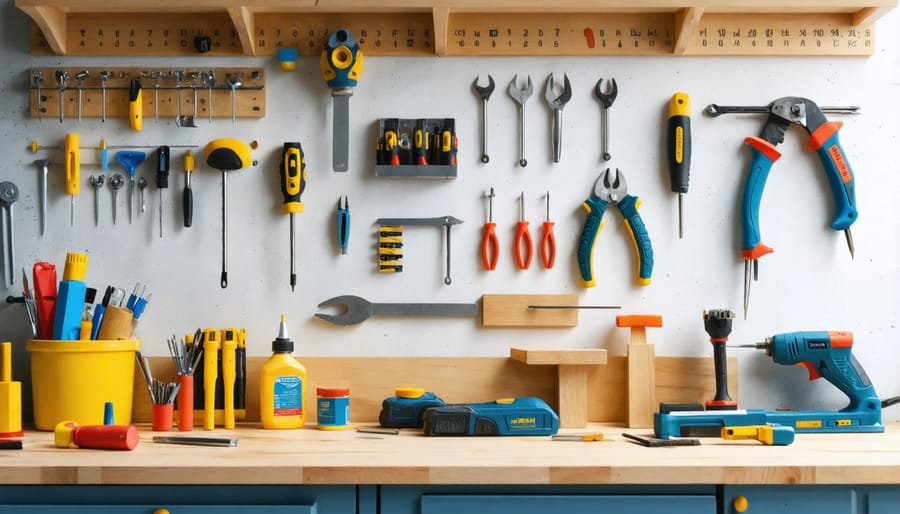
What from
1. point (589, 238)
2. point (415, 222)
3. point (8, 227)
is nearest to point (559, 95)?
point (589, 238)

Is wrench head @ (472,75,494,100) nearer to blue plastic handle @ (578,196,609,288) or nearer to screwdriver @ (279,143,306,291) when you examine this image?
blue plastic handle @ (578,196,609,288)

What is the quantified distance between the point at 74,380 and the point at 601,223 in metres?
1.30

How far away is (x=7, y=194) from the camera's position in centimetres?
225

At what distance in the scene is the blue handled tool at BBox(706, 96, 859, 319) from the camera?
2252 mm

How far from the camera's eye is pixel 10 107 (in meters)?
2.29

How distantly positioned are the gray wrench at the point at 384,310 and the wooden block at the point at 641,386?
1.36 ft

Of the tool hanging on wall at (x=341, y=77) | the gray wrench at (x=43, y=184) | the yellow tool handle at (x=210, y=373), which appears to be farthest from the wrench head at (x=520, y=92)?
the gray wrench at (x=43, y=184)

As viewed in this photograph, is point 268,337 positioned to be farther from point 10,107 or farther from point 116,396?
point 10,107

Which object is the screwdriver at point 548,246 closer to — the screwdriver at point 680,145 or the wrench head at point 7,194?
the screwdriver at point 680,145

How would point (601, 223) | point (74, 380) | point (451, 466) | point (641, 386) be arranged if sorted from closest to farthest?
point (451, 466), point (74, 380), point (641, 386), point (601, 223)

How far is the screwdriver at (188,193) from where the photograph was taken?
2254mm

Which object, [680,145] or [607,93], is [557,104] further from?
[680,145]

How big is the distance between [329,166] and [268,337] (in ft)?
1.50

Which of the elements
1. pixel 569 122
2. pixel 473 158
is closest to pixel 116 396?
pixel 473 158
